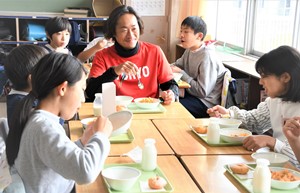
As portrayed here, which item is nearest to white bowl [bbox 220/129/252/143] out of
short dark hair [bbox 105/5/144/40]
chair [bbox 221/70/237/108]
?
short dark hair [bbox 105/5/144/40]

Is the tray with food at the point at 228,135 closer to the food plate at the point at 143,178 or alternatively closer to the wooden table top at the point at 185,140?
the wooden table top at the point at 185,140

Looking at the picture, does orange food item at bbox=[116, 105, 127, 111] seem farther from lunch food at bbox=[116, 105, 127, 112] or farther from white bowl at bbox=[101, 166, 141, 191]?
white bowl at bbox=[101, 166, 141, 191]

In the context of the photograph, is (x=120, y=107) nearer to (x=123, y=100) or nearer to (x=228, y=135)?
(x=123, y=100)

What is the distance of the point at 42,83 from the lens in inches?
56.7

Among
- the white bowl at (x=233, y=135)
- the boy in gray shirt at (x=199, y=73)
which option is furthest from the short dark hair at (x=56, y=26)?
the white bowl at (x=233, y=135)

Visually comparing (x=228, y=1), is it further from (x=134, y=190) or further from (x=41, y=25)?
(x=134, y=190)

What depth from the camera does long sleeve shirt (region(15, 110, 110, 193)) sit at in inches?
52.6

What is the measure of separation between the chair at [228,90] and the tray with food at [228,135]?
56.4 inches

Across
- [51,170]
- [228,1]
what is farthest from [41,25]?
[51,170]

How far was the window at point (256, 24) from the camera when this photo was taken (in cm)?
414

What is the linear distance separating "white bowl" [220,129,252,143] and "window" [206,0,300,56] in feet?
7.01

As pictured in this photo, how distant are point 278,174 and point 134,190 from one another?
546mm

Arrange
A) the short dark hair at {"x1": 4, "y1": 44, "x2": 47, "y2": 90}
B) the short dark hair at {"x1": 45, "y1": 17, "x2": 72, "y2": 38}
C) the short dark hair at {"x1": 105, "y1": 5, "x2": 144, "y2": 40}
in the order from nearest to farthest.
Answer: the short dark hair at {"x1": 4, "y1": 44, "x2": 47, "y2": 90} < the short dark hair at {"x1": 105, "y1": 5, "x2": 144, "y2": 40} < the short dark hair at {"x1": 45, "y1": 17, "x2": 72, "y2": 38}

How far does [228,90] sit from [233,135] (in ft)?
5.14
